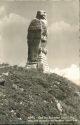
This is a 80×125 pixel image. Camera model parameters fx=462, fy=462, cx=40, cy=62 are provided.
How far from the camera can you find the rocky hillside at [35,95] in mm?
Result: 27984

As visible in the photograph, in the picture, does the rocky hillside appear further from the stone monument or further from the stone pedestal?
the stone monument

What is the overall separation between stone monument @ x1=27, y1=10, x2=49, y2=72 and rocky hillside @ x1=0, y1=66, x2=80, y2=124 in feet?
8.22

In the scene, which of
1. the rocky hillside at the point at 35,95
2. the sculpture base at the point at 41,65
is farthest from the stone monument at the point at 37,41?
the rocky hillside at the point at 35,95

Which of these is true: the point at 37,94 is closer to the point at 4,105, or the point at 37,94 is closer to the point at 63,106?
the point at 63,106

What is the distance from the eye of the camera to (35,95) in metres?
31.6

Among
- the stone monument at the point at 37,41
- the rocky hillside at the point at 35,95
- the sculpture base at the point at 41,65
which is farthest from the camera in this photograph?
the stone monument at the point at 37,41

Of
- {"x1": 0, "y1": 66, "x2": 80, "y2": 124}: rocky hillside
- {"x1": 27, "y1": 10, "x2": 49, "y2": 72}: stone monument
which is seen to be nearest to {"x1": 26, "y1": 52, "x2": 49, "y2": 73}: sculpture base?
{"x1": 27, "y1": 10, "x2": 49, "y2": 72}: stone monument

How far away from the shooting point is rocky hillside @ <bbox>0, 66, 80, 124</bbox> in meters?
28.0

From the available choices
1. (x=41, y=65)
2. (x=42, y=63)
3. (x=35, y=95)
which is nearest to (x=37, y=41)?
(x=42, y=63)

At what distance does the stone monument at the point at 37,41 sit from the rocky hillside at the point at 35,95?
8.22 ft

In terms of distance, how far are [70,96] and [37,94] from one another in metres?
3.89

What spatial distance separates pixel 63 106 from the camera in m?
31.8

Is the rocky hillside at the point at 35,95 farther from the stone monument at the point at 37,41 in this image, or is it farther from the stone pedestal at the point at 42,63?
the stone monument at the point at 37,41

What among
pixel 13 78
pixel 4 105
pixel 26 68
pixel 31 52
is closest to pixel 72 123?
pixel 4 105
